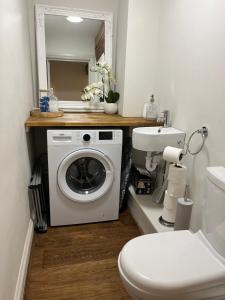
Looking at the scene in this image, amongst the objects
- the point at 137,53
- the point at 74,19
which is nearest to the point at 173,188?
the point at 137,53

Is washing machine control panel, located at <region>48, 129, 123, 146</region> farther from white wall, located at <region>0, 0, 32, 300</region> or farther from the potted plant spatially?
the potted plant

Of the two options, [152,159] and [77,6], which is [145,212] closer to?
[152,159]

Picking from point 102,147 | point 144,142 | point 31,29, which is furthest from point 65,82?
point 144,142

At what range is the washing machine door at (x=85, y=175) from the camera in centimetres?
187

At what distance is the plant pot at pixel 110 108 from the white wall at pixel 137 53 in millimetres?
78

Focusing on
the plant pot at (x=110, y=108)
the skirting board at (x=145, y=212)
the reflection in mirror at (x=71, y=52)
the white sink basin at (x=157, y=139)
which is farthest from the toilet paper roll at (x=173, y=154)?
the reflection in mirror at (x=71, y=52)

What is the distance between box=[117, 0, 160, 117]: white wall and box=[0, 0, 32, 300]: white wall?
97 centimetres

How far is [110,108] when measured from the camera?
7.71 ft

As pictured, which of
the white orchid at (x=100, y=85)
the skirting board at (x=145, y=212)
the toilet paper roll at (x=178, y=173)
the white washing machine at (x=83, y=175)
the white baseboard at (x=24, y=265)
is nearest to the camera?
the white baseboard at (x=24, y=265)

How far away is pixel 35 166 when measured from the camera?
7.24 ft

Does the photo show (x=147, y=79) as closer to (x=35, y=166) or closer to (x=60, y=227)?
(x=35, y=166)

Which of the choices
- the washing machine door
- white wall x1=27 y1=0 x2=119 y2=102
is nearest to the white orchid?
white wall x1=27 y1=0 x2=119 y2=102

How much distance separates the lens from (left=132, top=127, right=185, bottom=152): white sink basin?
5.38 ft

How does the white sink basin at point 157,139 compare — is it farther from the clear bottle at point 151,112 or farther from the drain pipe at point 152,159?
the clear bottle at point 151,112
